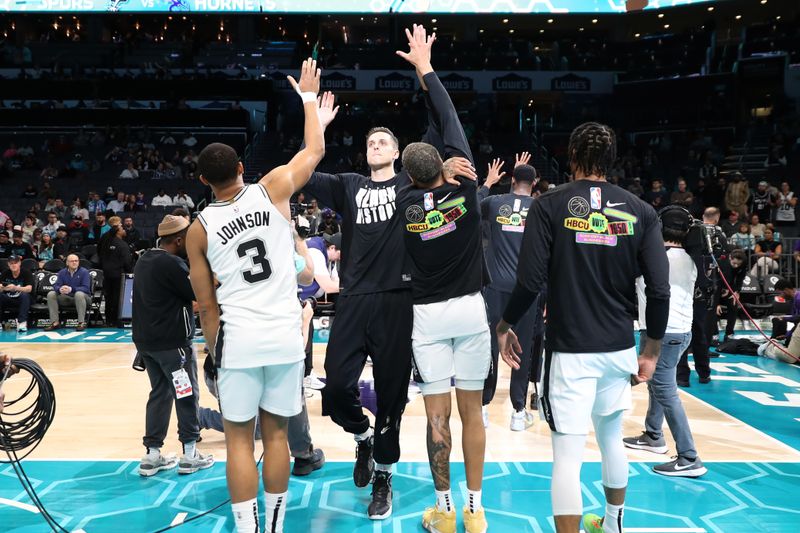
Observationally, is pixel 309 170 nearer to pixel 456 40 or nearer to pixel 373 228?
pixel 373 228

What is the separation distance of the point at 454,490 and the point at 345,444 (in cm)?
128

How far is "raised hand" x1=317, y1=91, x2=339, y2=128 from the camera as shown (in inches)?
147

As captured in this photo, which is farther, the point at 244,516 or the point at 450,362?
the point at 450,362

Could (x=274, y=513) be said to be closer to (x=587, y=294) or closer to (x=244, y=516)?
(x=244, y=516)

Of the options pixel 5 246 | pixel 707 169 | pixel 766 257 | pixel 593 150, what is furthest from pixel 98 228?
pixel 707 169

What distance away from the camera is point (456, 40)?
3055cm

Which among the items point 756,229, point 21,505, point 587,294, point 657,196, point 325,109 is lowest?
point 21,505

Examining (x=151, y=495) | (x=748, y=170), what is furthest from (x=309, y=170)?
(x=748, y=170)

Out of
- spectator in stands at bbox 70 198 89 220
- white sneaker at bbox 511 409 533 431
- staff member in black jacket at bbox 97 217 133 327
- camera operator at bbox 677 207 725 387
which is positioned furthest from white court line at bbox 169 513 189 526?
spectator in stands at bbox 70 198 89 220

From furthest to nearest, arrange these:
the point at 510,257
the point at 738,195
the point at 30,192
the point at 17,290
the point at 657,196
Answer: the point at 30,192, the point at 657,196, the point at 738,195, the point at 17,290, the point at 510,257

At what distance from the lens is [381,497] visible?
4.02m

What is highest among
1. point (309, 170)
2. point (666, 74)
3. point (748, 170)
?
point (666, 74)

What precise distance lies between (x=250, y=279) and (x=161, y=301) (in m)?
1.72

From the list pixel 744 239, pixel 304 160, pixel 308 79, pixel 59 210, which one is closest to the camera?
pixel 304 160
